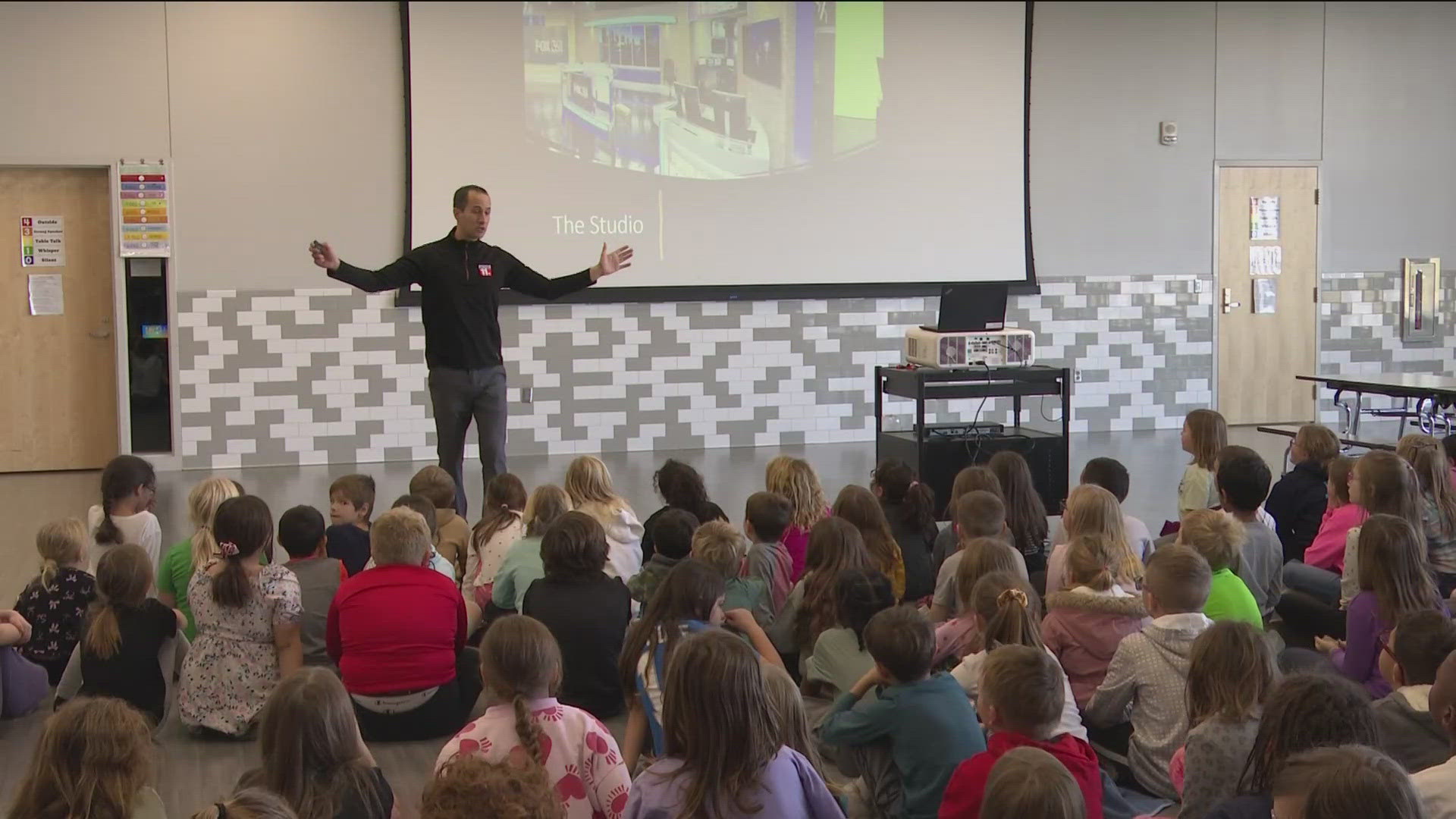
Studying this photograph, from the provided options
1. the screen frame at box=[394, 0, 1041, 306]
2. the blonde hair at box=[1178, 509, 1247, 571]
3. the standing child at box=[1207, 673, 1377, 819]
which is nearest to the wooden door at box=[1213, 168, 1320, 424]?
the screen frame at box=[394, 0, 1041, 306]

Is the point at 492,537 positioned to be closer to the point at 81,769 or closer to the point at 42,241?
the point at 81,769

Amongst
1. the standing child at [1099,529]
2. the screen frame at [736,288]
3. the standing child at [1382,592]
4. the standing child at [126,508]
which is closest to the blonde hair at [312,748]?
the standing child at [1099,529]

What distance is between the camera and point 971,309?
7.39m

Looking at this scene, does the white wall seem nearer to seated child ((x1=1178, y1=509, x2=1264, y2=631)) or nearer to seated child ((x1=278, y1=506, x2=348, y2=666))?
seated child ((x1=278, y1=506, x2=348, y2=666))

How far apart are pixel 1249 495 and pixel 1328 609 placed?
1.50 feet

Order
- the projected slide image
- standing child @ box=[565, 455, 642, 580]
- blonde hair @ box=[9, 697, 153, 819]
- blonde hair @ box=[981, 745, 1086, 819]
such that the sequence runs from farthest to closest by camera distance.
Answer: the projected slide image → standing child @ box=[565, 455, 642, 580] → blonde hair @ box=[9, 697, 153, 819] → blonde hair @ box=[981, 745, 1086, 819]

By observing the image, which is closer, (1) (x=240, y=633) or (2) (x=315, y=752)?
(2) (x=315, y=752)

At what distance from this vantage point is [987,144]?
10.6m

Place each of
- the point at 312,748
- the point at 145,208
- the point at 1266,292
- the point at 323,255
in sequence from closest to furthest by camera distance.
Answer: the point at 312,748
the point at 323,255
the point at 145,208
the point at 1266,292

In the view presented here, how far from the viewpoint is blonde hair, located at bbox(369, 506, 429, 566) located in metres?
3.93

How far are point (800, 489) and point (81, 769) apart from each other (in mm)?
3146

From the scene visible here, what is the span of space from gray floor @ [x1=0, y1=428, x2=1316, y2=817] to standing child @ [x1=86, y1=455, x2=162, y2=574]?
0.72 meters

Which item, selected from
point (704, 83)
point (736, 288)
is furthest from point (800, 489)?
point (704, 83)

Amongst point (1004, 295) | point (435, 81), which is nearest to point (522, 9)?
point (435, 81)
